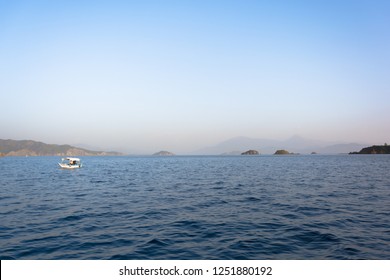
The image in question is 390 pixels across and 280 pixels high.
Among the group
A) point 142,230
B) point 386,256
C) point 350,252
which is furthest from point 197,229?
point 386,256

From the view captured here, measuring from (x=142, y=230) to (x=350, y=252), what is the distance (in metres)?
Answer: 13.1

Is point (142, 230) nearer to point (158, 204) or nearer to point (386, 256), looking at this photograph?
point (158, 204)

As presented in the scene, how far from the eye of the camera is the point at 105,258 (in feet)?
46.9

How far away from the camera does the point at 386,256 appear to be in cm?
1433

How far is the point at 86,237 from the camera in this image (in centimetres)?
1805

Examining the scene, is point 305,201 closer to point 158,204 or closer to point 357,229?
point 357,229

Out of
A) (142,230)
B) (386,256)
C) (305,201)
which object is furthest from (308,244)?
(305,201)

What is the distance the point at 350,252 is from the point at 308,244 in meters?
2.24

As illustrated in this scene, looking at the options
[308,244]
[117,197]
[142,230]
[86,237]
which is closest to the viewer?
[308,244]
